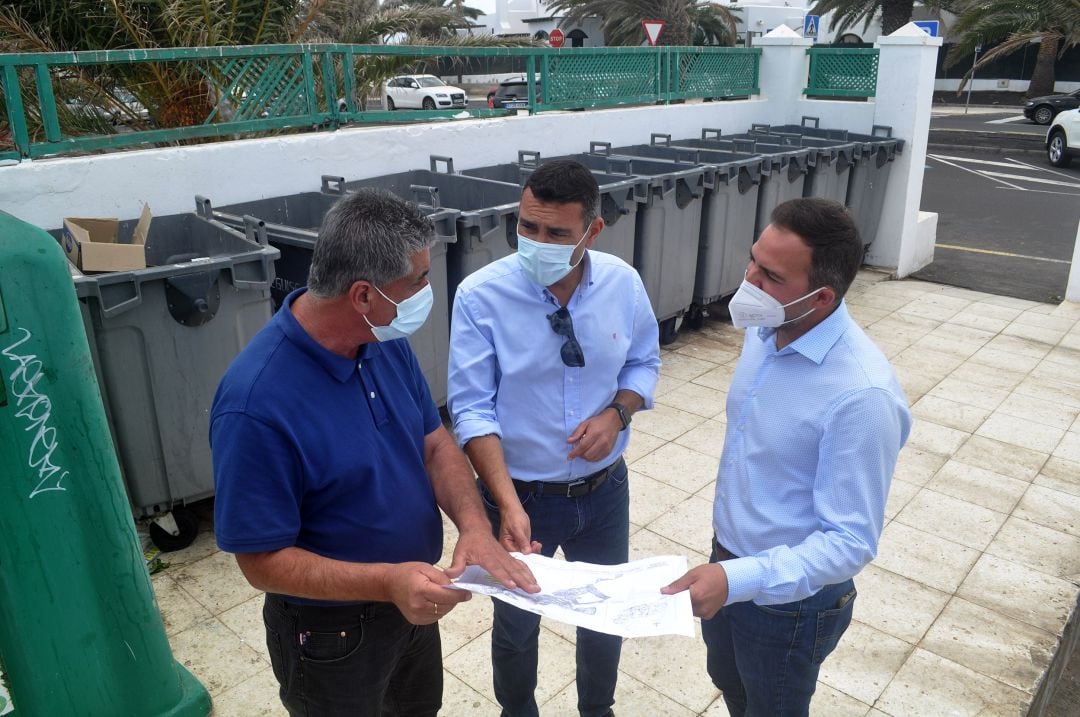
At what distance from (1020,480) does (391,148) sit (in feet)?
15.6

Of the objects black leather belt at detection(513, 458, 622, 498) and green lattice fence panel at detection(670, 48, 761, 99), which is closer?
black leather belt at detection(513, 458, 622, 498)

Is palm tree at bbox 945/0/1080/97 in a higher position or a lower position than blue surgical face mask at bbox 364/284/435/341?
higher

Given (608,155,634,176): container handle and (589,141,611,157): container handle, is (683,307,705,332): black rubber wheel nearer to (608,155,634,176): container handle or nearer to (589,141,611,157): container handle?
(608,155,634,176): container handle

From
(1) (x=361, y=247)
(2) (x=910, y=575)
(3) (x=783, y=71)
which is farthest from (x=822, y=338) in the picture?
(3) (x=783, y=71)

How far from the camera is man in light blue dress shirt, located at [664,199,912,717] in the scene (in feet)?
6.13

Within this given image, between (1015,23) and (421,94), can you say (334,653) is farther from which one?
(421,94)

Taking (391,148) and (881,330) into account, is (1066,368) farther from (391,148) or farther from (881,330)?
(391,148)

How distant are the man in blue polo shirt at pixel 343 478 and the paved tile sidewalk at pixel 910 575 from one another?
122 centimetres

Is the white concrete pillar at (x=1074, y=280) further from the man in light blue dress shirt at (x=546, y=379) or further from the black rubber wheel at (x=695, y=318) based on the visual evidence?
the man in light blue dress shirt at (x=546, y=379)

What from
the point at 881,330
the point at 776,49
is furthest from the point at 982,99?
the point at 881,330

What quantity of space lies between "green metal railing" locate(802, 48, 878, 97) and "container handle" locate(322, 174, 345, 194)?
629 cm

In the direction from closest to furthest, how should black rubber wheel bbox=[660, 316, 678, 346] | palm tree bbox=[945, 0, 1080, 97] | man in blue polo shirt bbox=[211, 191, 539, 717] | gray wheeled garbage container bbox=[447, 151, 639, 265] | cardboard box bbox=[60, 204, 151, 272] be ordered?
man in blue polo shirt bbox=[211, 191, 539, 717], cardboard box bbox=[60, 204, 151, 272], gray wheeled garbage container bbox=[447, 151, 639, 265], black rubber wheel bbox=[660, 316, 678, 346], palm tree bbox=[945, 0, 1080, 97]

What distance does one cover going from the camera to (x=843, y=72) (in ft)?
30.6

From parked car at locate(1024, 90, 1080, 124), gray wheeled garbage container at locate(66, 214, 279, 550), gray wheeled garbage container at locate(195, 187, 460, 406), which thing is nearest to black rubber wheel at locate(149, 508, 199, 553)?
gray wheeled garbage container at locate(66, 214, 279, 550)
